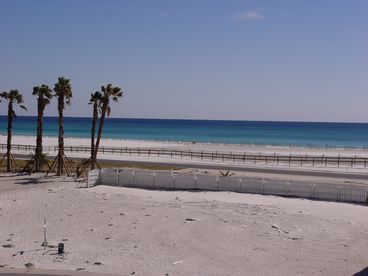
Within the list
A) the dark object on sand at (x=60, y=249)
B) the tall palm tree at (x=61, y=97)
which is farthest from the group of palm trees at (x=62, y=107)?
the dark object on sand at (x=60, y=249)

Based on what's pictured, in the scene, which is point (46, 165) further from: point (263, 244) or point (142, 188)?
point (263, 244)

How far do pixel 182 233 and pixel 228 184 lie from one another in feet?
40.6

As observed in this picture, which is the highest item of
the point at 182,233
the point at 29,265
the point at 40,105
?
the point at 40,105

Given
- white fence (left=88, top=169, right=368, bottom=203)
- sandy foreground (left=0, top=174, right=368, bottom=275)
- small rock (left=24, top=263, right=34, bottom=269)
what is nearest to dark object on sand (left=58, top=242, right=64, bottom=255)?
sandy foreground (left=0, top=174, right=368, bottom=275)

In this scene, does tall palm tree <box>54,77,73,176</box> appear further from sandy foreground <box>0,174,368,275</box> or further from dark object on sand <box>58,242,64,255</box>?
dark object on sand <box>58,242,64,255</box>

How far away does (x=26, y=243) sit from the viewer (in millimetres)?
20812

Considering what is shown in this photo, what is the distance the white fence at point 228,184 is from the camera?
3165cm

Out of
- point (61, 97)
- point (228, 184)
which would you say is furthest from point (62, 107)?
point (228, 184)

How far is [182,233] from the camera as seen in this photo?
22.9 metres

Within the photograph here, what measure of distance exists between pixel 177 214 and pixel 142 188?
32.3 feet

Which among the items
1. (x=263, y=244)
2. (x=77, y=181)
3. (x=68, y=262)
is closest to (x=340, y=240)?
(x=263, y=244)

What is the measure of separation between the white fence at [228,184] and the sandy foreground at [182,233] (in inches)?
45.5

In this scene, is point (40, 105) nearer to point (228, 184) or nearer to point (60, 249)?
point (228, 184)

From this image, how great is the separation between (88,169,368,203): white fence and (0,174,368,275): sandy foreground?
3.79 feet
